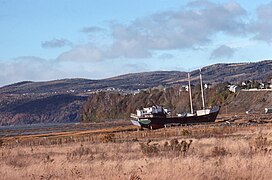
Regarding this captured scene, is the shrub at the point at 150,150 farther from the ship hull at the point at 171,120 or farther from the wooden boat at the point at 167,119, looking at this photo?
the ship hull at the point at 171,120

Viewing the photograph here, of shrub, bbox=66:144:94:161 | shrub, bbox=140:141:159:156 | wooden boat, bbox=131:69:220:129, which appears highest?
wooden boat, bbox=131:69:220:129

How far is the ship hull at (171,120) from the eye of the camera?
296 ft

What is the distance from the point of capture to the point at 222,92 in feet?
524

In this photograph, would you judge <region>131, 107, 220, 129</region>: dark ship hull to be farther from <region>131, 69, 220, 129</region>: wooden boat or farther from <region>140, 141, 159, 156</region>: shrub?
<region>140, 141, 159, 156</region>: shrub

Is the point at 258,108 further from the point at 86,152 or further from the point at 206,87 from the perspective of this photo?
the point at 86,152

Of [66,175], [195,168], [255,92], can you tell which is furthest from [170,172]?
[255,92]

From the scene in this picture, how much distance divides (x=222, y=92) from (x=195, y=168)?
14161 centimetres

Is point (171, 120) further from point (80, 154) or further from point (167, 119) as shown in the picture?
point (80, 154)

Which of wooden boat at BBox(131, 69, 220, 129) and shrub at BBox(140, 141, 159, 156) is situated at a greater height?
wooden boat at BBox(131, 69, 220, 129)

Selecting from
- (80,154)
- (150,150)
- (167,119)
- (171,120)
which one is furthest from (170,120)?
(150,150)

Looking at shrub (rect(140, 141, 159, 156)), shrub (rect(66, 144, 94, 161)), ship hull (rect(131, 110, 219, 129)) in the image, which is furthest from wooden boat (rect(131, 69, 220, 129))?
shrub (rect(140, 141, 159, 156))

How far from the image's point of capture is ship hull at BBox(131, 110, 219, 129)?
9012cm

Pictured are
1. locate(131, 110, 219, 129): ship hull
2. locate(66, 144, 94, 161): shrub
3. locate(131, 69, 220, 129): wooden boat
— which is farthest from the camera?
locate(131, 69, 220, 129): wooden boat

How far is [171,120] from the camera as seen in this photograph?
297 feet
